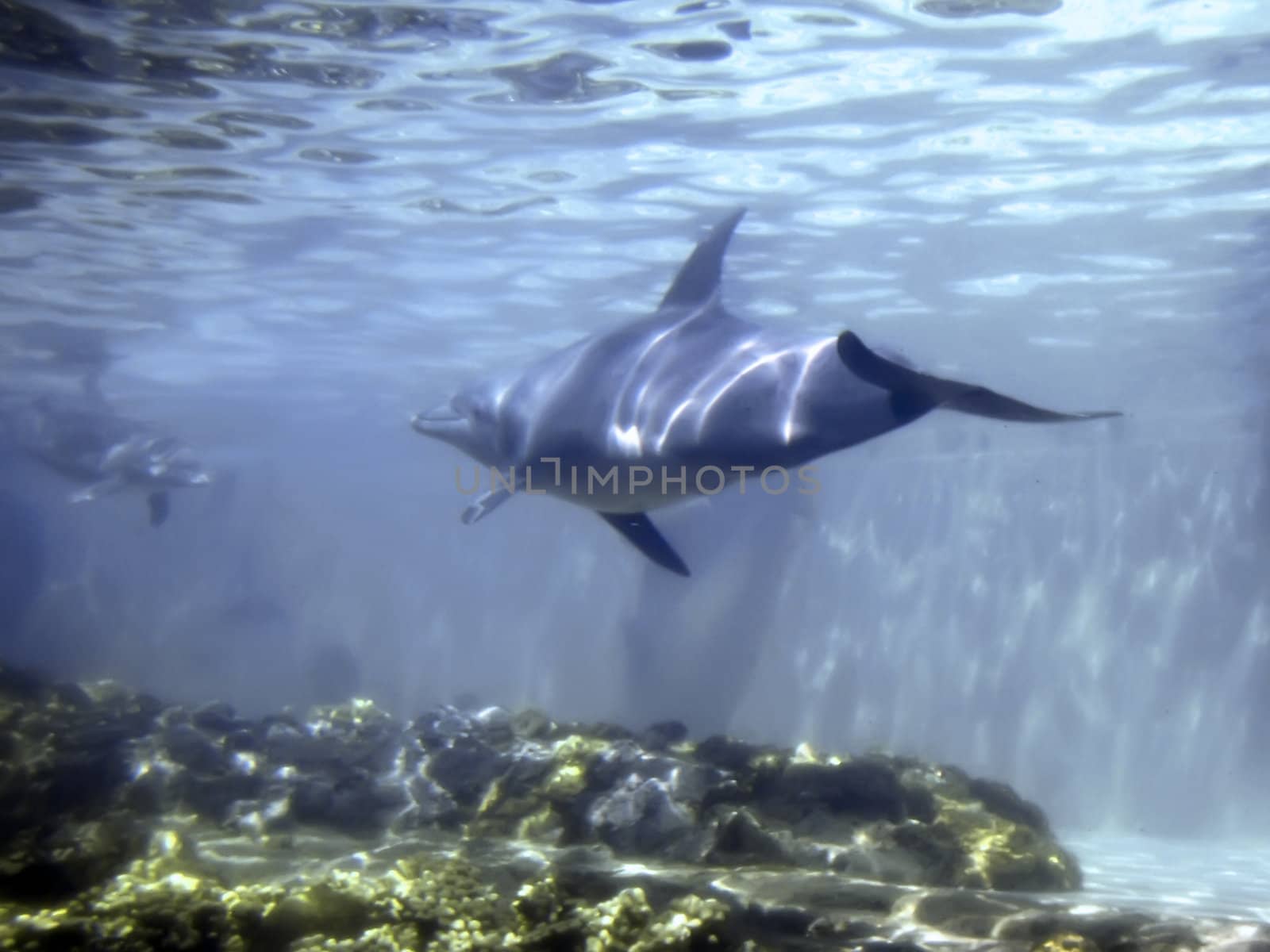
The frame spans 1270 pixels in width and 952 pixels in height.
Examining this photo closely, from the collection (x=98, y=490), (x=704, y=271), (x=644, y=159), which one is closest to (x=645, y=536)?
(x=704, y=271)

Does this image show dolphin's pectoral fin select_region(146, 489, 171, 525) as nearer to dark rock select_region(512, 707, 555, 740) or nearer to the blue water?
the blue water

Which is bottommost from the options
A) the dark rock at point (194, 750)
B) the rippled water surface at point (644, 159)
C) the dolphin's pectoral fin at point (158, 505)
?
the dark rock at point (194, 750)

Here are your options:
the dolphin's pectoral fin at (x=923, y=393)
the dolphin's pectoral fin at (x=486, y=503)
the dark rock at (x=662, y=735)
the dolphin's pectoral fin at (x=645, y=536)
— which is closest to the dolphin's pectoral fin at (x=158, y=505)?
the dark rock at (x=662, y=735)

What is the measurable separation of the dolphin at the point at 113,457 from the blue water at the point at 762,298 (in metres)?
2.65

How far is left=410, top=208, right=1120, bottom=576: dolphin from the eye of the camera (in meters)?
4.23

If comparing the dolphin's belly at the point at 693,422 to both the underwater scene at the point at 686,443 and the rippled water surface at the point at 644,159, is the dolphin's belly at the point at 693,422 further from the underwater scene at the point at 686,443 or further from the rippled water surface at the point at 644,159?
the rippled water surface at the point at 644,159

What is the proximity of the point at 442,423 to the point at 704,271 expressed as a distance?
2.87m

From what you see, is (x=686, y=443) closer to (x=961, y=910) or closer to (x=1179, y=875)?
(x=961, y=910)

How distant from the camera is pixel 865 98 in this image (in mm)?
11945

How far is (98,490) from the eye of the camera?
1981 centimetres

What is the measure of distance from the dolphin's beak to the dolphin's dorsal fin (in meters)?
2.34

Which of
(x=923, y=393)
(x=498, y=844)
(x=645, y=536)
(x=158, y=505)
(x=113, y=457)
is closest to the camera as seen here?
(x=923, y=393)

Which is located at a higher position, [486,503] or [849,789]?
[486,503]

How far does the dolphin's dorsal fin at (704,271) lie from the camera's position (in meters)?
6.39
